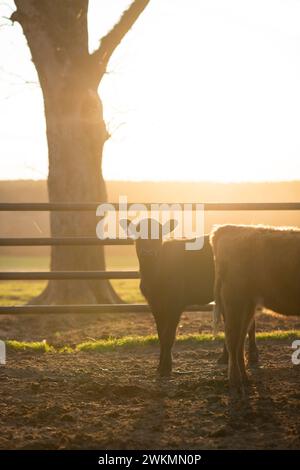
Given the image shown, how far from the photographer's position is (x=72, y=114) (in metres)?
11.8

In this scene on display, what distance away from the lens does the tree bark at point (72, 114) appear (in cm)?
1162

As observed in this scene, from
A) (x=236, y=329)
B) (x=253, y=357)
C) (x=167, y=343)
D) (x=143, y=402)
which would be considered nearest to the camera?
(x=143, y=402)

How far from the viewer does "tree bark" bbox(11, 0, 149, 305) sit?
1162 centimetres

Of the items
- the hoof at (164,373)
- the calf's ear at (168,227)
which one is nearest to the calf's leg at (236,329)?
the hoof at (164,373)

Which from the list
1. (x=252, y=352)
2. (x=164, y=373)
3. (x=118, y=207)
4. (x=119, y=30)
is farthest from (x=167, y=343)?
(x=119, y=30)

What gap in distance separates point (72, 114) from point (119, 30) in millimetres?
1552

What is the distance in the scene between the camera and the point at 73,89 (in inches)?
460

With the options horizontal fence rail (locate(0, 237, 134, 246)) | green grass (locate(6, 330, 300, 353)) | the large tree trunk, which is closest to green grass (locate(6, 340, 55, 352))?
green grass (locate(6, 330, 300, 353))

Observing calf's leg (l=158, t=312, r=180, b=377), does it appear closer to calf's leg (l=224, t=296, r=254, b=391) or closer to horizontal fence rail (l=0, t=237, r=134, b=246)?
calf's leg (l=224, t=296, r=254, b=391)
